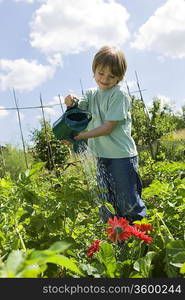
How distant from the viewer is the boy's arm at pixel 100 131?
2.11m

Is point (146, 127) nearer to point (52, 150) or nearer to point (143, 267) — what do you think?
point (52, 150)

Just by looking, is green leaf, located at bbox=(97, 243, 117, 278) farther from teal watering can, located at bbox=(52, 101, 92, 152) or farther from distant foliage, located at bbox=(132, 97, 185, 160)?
distant foliage, located at bbox=(132, 97, 185, 160)

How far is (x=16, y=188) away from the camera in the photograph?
131 centimetres

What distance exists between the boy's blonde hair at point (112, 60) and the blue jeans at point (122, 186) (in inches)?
21.5

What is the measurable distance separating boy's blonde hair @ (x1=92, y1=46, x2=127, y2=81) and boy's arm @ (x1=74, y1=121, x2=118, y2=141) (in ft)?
1.01

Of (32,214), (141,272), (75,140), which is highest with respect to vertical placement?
(75,140)

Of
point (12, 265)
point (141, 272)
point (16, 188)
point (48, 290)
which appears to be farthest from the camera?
point (16, 188)

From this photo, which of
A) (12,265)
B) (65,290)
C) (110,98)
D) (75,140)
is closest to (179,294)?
(65,290)

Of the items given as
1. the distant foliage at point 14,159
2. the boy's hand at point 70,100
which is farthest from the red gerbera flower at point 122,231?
the distant foliage at point 14,159

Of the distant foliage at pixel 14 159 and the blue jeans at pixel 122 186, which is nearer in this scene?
the blue jeans at pixel 122 186

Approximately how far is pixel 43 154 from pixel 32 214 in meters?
8.84

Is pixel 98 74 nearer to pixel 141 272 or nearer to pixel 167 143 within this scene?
pixel 141 272

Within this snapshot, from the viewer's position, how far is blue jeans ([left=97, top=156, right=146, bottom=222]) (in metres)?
2.18

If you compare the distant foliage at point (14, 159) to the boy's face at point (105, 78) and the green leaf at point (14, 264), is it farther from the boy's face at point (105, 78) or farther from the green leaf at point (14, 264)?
the green leaf at point (14, 264)
